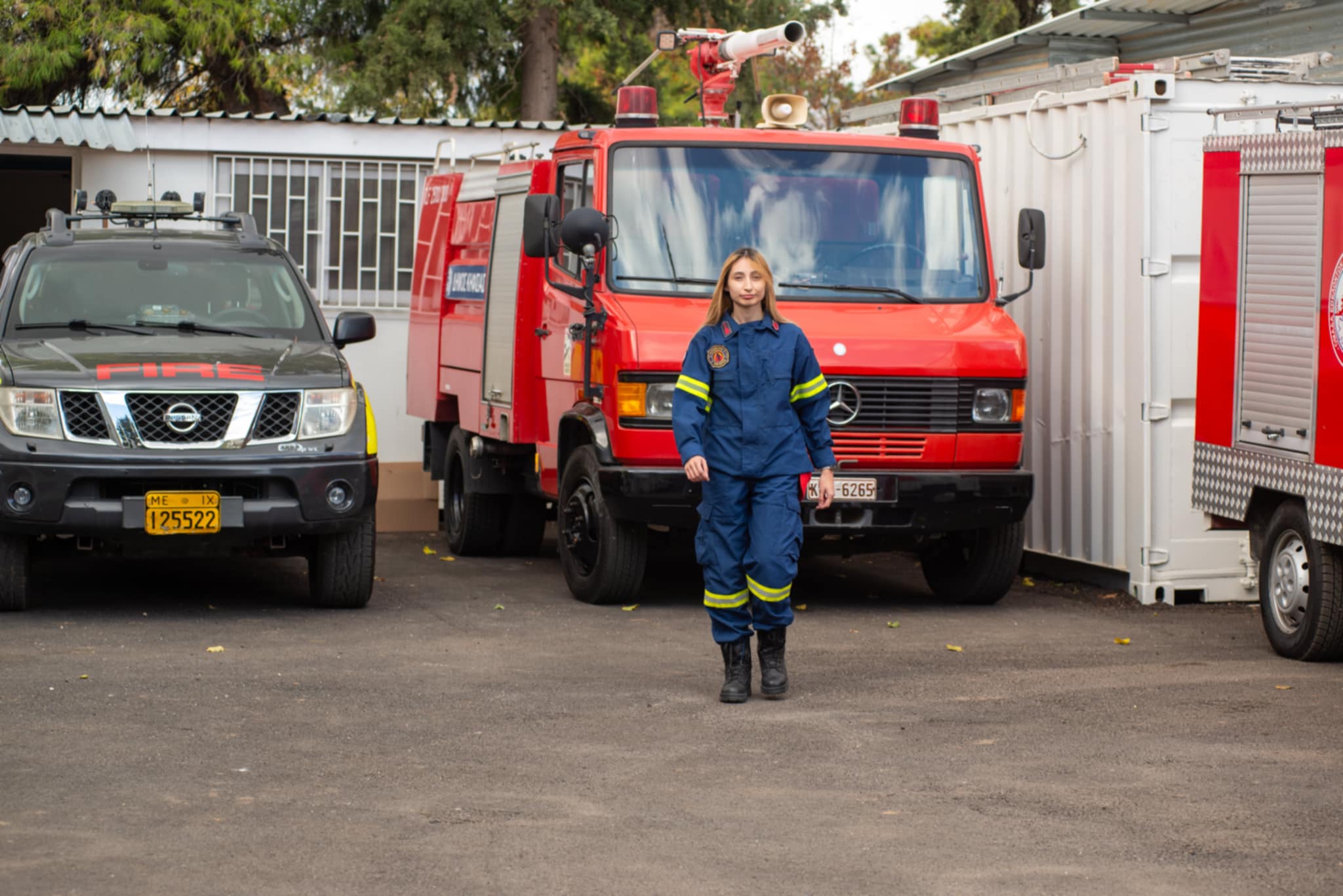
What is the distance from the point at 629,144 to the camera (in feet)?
34.9

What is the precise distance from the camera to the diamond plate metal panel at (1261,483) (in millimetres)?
8805

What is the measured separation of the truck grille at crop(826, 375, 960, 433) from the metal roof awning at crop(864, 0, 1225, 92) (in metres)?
7.70

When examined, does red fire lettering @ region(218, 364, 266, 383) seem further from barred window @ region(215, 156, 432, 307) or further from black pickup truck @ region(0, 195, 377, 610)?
barred window @ region(215, 156, 432, 307)

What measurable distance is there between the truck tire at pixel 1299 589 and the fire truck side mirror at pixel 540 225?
153 inches

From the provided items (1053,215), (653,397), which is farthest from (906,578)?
(653,397)

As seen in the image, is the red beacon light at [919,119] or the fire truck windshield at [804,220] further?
the red beacon light at [919,119]

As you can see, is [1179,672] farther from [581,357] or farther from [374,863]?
[374,863]

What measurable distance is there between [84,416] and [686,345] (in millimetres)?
2927

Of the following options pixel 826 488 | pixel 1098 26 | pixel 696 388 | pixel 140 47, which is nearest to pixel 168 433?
pixel 696 388

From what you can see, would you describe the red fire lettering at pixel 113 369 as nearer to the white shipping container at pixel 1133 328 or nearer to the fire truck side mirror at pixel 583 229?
the fire truck side mirror at pixel 583 229

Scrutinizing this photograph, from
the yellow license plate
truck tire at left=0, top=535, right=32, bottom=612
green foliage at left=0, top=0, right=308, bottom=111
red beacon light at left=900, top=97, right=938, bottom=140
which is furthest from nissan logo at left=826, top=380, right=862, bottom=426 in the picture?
green foliage at left=0, top=0, right=308, bottom=111

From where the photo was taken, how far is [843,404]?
10148mm

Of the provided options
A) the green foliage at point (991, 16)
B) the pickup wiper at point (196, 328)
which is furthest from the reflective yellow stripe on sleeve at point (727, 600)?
the green foliage at point (991, 16)

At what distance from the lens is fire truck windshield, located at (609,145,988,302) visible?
34.4 ft
